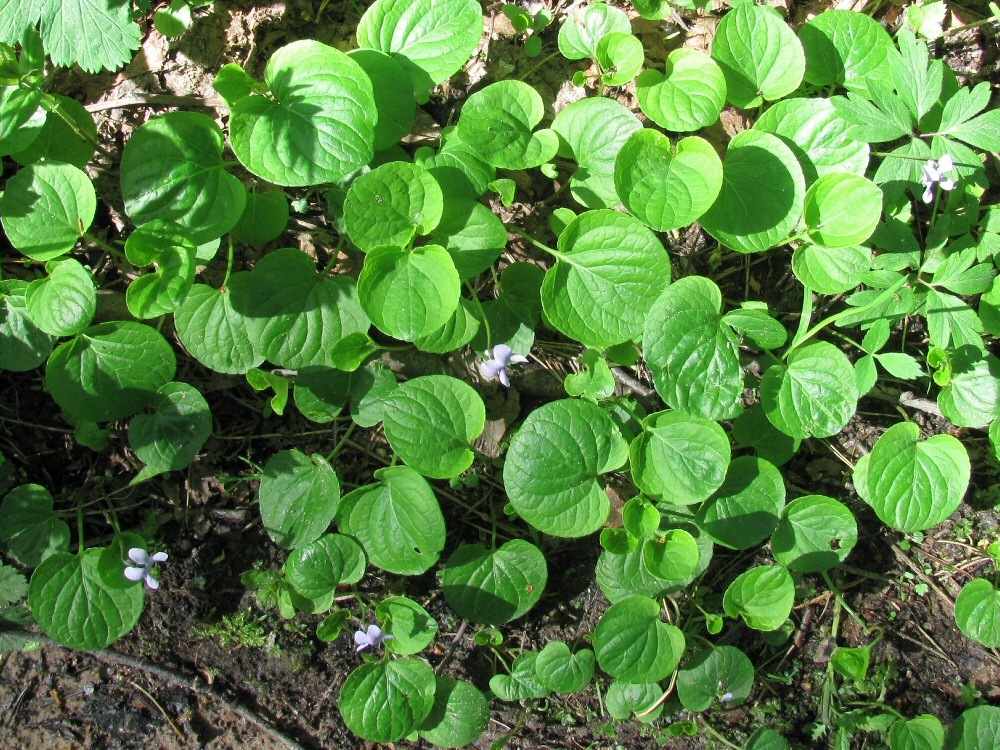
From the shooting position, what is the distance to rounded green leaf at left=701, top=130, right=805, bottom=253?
222cm

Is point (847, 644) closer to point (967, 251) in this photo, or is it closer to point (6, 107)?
point (967, 251)

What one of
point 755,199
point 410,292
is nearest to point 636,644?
point 410,292

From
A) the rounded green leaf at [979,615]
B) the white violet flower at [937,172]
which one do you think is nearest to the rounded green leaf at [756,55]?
the white violet flower at [937,172]

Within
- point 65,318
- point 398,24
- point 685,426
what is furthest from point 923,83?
point 65,318

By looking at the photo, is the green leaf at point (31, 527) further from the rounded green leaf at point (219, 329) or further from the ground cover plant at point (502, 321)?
the rounded green leaf at point (219, 329)

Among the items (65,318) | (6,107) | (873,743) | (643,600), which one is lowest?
(873,743)

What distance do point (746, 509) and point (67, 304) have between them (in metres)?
2.21

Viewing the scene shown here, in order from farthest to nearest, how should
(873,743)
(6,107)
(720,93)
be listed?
(873,743), (720,93), (6,107)

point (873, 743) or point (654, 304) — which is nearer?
point (654, 304)

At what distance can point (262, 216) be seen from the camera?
226 centimetres

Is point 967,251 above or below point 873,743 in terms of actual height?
above

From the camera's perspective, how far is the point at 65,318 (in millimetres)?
2102

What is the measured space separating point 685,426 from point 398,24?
1555 millimetres

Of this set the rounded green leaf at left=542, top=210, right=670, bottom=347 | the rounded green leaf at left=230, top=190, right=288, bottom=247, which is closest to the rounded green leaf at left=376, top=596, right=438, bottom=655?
the rounded green leaf at left=542, top=210, right=670, bottom=347
